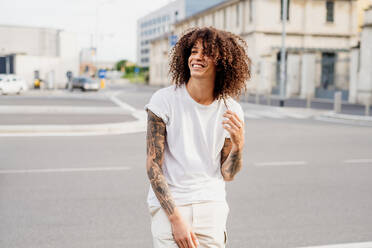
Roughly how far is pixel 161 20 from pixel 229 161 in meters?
121

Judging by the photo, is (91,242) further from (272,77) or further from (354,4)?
(354,4)

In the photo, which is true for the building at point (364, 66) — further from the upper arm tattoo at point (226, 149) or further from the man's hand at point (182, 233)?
the man's hand at point (182, 233)

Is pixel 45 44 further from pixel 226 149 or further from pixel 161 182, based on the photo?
pixel 161 182

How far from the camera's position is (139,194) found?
6246mm

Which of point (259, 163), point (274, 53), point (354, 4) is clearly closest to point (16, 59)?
point (274, 53)

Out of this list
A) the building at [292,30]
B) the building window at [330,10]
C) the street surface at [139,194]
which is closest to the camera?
the street surface at [139,194]

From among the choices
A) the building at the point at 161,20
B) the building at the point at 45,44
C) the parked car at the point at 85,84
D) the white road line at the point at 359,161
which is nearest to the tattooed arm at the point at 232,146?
the white road line at the point at 359,161

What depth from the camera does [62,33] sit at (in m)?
65.9

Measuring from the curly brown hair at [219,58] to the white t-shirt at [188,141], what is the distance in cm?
8

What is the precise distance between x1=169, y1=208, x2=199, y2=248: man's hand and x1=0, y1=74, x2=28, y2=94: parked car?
3731 cm

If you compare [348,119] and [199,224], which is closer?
[199,224]

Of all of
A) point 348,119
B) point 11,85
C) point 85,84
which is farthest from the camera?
point 85,84

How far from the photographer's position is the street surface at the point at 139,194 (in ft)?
15.2

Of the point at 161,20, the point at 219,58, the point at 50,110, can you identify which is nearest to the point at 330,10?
the point at 50,110
